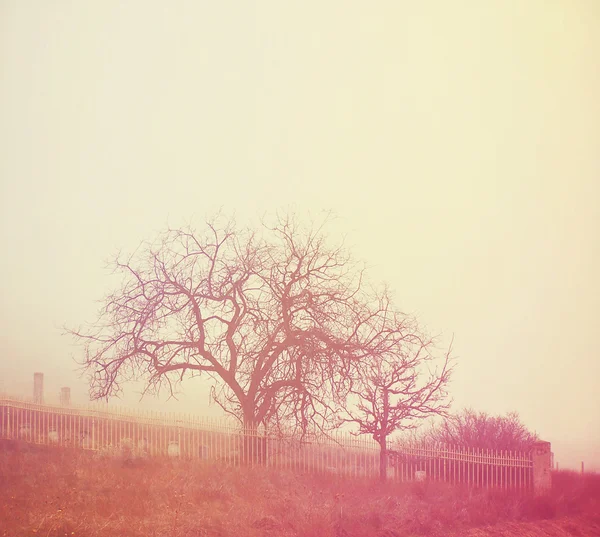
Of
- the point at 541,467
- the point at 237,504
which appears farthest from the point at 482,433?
the point at 237,504

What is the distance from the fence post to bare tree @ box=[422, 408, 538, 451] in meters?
2.54

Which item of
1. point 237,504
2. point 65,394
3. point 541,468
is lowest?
point 237,504

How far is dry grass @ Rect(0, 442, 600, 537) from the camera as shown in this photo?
12758 mm

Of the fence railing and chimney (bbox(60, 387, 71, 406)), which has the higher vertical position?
chimney (bbox(60, 387, 71, 406))

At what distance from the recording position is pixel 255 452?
19750 millimetres

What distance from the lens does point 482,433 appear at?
2130cm

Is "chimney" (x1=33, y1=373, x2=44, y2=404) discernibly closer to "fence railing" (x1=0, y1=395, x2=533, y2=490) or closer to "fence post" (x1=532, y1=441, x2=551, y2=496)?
"fence railing" (x1=0, y1=395, x2=533, y2=490)

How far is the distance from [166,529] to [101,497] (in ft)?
7.06

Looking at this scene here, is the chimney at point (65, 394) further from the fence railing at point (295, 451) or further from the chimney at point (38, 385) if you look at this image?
the fence railing at point (295, 451)

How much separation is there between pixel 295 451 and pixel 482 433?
6097mm

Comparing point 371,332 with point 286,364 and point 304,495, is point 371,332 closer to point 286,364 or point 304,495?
point 286,364

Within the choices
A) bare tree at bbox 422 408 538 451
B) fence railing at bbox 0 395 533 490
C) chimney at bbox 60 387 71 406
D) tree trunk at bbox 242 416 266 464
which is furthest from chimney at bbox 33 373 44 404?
bare tree at bbox 422 408 538 451

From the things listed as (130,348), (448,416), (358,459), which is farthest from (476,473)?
(130,348)

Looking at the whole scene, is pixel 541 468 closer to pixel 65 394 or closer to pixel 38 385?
pixel 65 394
